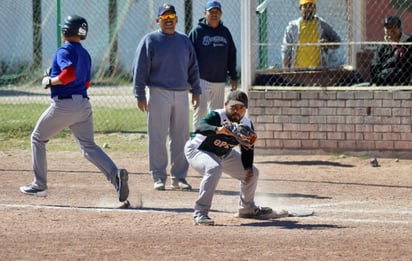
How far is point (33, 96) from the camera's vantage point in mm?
19891

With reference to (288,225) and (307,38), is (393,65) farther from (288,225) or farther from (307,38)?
(288,225)

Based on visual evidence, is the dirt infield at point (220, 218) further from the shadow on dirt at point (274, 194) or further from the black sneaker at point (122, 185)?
the black sneaker at point (122, 185)

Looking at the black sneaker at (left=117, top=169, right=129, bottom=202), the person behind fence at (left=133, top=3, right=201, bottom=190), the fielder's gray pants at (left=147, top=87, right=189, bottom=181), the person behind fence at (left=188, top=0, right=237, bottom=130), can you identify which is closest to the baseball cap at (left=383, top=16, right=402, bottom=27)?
the person behind fence at (left=188, top=0, right=237, bottom=130)

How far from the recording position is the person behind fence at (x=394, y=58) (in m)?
13.4

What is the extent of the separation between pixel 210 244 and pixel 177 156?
3.46 m

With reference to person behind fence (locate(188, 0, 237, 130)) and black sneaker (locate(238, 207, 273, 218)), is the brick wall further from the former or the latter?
black sneaker (locate(238, 207, 273, 218))

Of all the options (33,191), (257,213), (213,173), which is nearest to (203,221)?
(213,173)

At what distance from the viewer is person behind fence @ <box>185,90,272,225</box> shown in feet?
29.3

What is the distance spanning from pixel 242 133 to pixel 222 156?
0.54 metres

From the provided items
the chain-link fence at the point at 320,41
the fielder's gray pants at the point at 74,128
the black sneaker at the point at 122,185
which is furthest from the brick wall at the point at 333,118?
the black sneaker at the point at 122,185

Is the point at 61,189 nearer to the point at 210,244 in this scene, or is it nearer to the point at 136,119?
the point at 210,244

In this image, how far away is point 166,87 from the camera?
11.2 meters

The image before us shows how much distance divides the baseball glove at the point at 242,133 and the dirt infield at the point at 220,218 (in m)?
0.74

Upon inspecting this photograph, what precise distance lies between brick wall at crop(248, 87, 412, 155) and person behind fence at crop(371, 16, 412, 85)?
17 centimetres
